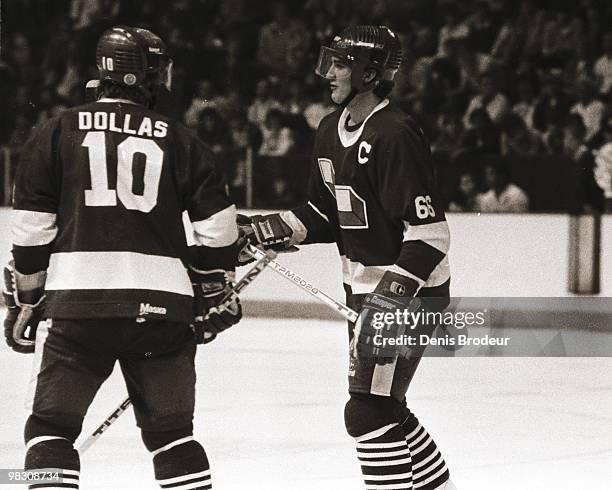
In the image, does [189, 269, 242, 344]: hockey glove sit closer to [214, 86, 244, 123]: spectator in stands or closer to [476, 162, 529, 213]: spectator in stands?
[476, 162, 529, 213]: spectator in stands

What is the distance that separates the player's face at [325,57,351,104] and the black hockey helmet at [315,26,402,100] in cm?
1

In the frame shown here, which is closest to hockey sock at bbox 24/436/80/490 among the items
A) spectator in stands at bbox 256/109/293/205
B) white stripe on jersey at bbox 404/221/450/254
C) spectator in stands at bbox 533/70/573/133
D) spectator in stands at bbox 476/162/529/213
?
white stripe on jersey at bbox 404/221/450/254

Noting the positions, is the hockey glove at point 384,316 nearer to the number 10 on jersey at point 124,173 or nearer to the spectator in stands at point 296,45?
the number 10 on jersey at point 124,173

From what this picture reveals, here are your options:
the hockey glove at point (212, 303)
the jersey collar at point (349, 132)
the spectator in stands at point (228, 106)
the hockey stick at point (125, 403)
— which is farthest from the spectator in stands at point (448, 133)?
the hockey glove at point (212, 303)

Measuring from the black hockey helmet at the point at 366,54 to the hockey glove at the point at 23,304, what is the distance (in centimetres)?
81

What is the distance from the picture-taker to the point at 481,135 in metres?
7.53

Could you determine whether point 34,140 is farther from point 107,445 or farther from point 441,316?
point 107,445

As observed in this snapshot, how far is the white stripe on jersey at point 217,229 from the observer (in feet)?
9.36

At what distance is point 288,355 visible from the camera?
20.1 ft

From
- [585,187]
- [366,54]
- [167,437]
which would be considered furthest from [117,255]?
[585,187]

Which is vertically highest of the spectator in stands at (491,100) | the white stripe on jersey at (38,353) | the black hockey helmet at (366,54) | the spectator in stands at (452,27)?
the black hockey helmet at (366,54)

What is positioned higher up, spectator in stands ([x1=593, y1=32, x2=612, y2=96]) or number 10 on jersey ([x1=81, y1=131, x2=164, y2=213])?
number 10 on jersey ([x1=81, y1=131, x2=164, y2=213])

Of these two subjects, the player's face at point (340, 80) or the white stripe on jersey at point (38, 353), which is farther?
the player's face at point (340, 80)

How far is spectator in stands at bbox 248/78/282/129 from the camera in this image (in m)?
7.94
